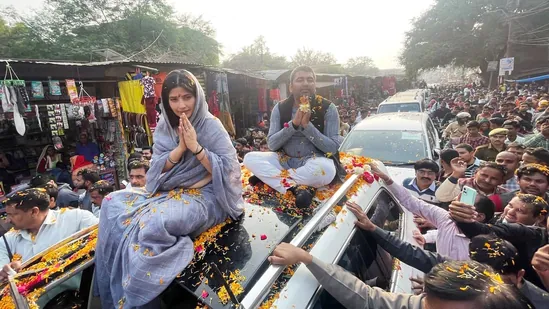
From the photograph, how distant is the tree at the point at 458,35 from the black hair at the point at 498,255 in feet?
105

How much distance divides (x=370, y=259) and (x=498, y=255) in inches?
31.1

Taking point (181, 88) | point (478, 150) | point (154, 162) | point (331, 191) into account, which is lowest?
point (478, 150)

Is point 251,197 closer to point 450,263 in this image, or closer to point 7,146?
point 450,263

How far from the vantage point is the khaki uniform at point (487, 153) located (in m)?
4.99

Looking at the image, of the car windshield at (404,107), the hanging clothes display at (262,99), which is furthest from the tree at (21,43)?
the car windshield at (404,107)

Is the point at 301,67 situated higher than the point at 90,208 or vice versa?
the point at 301,67

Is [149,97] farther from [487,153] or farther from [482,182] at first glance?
[487,153]

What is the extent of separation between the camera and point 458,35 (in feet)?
94.2

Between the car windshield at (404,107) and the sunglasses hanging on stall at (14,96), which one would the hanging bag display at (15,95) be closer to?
the sunglasses hanging on stall at (14,96)

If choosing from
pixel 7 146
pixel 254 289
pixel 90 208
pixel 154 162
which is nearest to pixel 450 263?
pixel 254 289

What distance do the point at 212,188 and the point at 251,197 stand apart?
1.79 feet

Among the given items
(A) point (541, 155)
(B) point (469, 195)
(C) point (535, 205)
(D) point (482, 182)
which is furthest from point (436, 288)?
(A) point (541, 155)

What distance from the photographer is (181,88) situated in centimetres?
200

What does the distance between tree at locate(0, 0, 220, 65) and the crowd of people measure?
14.3 meters
